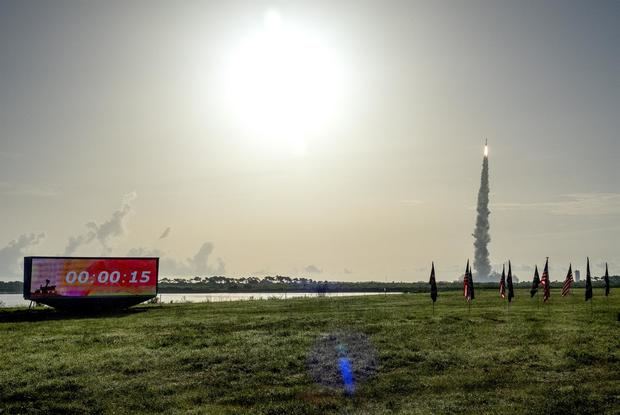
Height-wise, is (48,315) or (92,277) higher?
(92,277)

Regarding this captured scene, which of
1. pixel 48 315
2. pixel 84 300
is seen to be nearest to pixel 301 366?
pixel 48 315

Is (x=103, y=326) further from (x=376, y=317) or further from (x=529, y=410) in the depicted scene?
(x=529, y=410)

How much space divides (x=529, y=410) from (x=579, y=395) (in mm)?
3131

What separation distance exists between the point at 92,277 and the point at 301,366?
132 ft

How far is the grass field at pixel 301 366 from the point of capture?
22.7 m

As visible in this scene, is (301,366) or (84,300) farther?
(84,300)

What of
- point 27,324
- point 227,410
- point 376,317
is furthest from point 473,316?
point 27,324

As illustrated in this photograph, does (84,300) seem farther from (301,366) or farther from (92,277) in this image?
(301,366)

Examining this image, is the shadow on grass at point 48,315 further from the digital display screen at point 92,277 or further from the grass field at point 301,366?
the grass field at point 301,366

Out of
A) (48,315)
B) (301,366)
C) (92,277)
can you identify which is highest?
(92,277)

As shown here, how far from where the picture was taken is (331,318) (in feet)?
146

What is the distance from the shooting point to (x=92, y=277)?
6194 centimetres

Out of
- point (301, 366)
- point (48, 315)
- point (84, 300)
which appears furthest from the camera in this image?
point (84, 300)

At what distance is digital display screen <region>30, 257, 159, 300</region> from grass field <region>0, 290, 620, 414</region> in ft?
53.9
